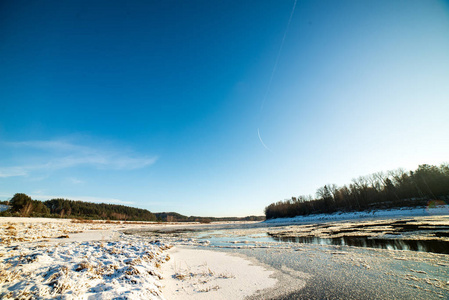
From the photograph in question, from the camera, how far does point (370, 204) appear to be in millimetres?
59969

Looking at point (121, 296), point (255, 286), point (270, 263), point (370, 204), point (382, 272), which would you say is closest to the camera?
point (121, 296)

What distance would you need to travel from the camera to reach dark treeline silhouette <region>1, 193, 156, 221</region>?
50031 mm

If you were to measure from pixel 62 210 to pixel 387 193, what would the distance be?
138 metres

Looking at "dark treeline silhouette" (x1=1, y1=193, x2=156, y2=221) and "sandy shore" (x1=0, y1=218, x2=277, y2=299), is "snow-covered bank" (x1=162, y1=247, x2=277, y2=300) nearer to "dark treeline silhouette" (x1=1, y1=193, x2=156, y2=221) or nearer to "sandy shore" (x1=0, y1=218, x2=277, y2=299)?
"sandy shore" (x1=0, y1=218, x2=277, y2=299)

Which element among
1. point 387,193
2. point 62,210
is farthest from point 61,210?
point 387,193


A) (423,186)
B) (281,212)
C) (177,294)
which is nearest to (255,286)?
(177,294)

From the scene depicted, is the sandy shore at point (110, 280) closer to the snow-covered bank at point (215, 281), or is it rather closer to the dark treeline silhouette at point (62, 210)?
the snow-covered bank at point (215, 281)

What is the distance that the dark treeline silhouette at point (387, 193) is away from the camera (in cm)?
4809

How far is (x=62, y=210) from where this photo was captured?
277 ft

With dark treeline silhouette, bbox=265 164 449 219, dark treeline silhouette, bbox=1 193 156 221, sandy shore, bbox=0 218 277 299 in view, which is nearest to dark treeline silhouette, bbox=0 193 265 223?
dark treeline silhouette, bbox=1 193 156 221

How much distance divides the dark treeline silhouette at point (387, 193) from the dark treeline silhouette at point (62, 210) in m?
101

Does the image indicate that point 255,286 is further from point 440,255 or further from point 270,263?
point 440,255

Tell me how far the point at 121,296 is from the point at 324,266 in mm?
7310

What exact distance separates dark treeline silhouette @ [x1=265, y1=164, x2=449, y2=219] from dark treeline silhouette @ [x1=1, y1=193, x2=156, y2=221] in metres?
101
